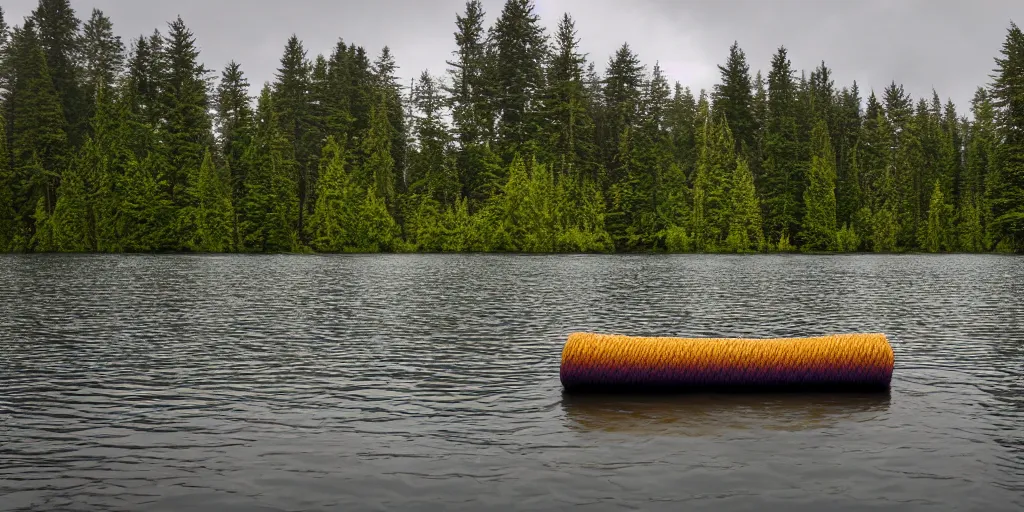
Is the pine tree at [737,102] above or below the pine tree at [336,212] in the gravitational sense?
above

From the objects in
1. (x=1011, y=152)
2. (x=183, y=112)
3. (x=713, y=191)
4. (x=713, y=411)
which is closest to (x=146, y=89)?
(x=183, y=112)

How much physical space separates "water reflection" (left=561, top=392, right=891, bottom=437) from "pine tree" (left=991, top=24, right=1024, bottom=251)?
3305 inches

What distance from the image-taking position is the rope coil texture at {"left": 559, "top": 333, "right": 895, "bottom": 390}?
521 inches

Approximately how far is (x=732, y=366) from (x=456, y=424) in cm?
453

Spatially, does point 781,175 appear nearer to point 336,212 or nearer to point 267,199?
point 336,212

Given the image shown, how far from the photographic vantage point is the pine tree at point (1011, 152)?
8619 cm

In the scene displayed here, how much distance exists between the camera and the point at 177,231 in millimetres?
96812

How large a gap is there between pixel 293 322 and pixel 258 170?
79886mm

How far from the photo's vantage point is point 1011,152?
88062 mm

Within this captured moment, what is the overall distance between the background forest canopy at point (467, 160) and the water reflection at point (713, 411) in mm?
84978

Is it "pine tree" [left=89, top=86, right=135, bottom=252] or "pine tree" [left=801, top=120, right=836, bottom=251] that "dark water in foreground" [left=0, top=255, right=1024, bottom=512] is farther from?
"pine tree" [left=801, top=120, right=836, bottom=251]

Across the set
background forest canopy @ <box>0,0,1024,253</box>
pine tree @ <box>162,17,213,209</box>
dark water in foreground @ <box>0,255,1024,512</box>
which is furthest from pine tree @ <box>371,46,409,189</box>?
dark water in foreground @ <box>0,255,1024,512</box>

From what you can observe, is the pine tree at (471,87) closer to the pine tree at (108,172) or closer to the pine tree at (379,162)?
the pine tree at (379,162)

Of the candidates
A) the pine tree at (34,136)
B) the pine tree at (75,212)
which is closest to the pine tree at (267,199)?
the pine tree at (75,212)
